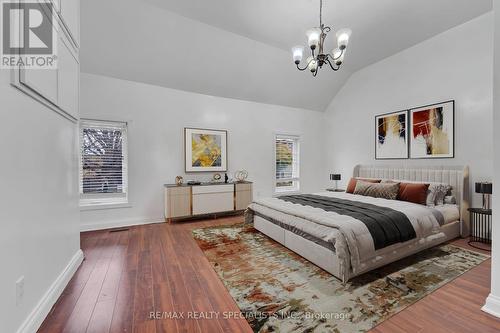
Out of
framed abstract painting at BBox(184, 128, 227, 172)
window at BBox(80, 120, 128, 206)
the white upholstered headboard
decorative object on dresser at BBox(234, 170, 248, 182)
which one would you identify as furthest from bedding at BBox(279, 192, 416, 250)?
window at BBox(80, 120, 128, 206)

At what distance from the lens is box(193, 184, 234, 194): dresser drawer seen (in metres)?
4.42

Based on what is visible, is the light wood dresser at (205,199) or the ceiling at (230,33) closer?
the ceiling at (230,33)

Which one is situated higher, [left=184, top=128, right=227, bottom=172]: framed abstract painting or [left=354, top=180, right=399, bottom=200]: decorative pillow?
[left=184, top=128, right=227, bottom=172]: framed abstract painting

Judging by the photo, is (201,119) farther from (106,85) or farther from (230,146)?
(106,85)

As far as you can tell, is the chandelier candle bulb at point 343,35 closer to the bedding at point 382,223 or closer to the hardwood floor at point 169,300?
the bedding at point 382,223

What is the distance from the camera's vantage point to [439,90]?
381 cm

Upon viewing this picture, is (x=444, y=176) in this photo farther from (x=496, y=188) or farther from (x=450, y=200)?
(x=496, y=188)

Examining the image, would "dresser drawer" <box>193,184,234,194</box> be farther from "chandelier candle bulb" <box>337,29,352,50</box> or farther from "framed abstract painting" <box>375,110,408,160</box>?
"framed abstract painting" <box>375,110,408,160</box>

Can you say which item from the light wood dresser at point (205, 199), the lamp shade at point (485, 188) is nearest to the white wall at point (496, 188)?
the lamp shade at point (485, 188)

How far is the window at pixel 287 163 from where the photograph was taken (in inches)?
233

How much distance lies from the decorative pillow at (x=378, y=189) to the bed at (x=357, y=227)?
2.06ft

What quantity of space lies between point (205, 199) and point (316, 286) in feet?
9.71

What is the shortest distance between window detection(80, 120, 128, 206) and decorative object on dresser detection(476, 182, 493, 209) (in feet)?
19.2

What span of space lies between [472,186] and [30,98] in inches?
222
